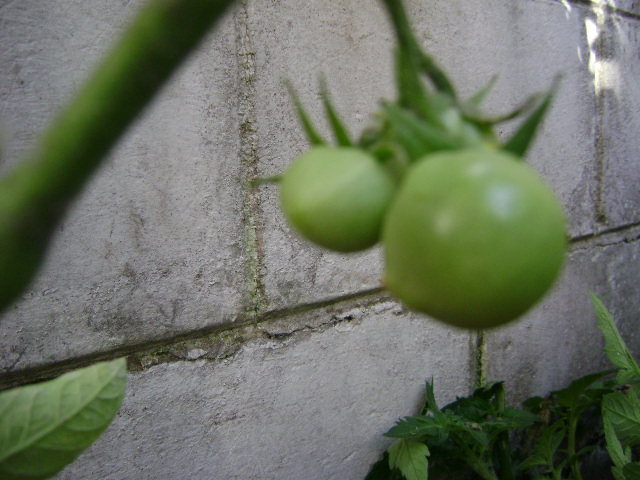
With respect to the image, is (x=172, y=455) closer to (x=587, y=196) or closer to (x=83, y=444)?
(x=83, y=444)

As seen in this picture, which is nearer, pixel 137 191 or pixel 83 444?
pixel 83 444

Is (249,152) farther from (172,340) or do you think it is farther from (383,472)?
(383,472)

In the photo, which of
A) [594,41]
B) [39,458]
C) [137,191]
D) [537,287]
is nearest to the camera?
[537,287]

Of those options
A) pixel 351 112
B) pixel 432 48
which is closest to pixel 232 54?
pixel 351 112

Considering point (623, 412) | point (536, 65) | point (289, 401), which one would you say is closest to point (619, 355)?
point (623, 412)

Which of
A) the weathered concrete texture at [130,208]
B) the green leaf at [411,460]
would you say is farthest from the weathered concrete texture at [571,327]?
the weathered concrete texture at [130,208]

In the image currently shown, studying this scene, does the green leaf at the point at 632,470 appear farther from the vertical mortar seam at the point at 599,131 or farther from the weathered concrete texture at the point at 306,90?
the vertical mortar seam at the point at 599,131

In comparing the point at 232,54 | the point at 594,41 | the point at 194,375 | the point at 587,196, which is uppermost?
the point at 232,54
